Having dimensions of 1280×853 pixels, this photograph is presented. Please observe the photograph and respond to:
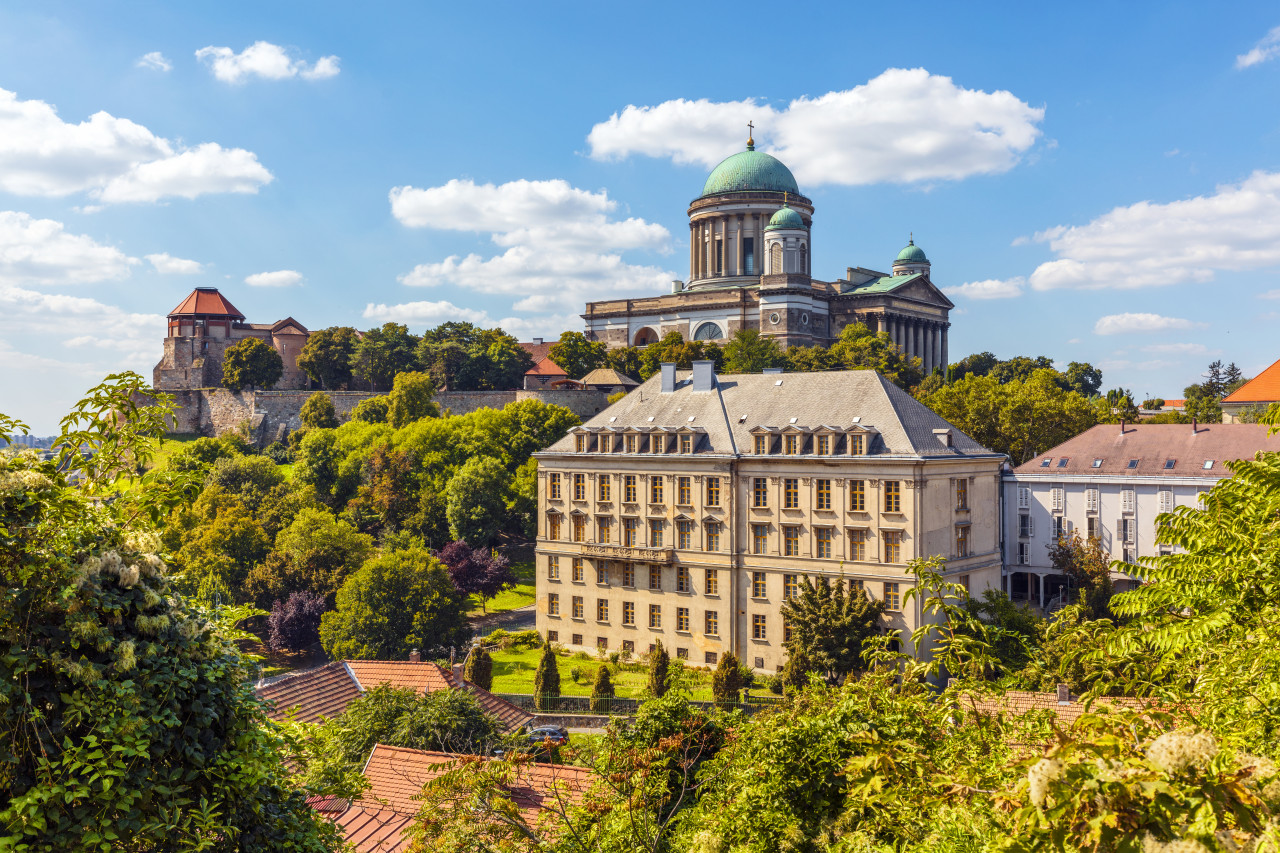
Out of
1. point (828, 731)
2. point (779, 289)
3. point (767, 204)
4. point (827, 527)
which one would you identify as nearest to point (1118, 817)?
point (828, 731)

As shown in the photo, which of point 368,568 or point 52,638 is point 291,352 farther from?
point 52,638

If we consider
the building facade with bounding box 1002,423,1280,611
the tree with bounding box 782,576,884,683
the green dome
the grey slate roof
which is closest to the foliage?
the grey slate roof

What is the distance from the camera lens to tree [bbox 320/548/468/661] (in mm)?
50500

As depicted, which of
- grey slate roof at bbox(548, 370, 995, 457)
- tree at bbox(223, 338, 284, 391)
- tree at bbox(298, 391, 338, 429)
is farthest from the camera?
tree at bbox(223, 338, 284, 391)

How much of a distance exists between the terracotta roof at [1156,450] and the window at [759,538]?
20.8 metres

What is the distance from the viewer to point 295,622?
55.1 meters

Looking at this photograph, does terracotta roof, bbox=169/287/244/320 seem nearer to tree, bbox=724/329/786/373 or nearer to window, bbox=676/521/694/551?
tree, bbox=724/329/786/373

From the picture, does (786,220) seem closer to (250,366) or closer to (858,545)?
(250,366)

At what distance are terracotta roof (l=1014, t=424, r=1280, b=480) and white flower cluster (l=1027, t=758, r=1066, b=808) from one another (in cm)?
5590

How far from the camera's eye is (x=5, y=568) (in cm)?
763

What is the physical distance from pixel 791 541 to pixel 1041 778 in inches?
1741

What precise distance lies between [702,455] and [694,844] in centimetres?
3713

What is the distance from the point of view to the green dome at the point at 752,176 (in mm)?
122562

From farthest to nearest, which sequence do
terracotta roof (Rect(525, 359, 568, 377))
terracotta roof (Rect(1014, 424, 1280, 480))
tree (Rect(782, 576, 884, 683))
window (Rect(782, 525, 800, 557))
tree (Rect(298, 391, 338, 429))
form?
terracotta roof (Rect(525, 359, 568, 377)), tree (Rect(298, 391, 338, 429)), terracotta roof (Rect(1014, 424, 1280, 480)), window (Rect(782, 525, 800, 557)), tree (Rect(782, 576, 884, 683))
